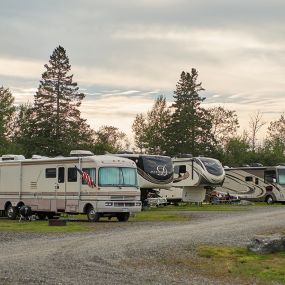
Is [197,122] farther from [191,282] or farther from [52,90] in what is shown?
[191,282]

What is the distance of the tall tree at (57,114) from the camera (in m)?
65.2

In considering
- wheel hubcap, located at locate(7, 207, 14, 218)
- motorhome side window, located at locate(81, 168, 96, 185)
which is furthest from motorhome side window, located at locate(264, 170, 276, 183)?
motorhome side window, located at locate(81, 168, 96, 185)

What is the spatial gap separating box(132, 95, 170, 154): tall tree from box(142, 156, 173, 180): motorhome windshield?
46.1m

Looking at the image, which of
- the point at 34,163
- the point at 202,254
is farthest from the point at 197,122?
the point at 202,254

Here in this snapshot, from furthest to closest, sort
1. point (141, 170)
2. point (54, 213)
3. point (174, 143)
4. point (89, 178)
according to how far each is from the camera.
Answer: point (174, 143) → point (141, 170) → point (54, 213) → point (89, 178)

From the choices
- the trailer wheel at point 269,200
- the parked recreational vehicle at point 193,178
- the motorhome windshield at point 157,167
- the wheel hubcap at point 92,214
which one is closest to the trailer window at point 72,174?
the wheel hubcap at point 92,214

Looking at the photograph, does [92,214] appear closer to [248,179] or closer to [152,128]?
[248,179]

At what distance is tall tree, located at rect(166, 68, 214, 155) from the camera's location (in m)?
77.8

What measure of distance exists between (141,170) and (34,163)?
305 inches

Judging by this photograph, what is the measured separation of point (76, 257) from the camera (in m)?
13.6

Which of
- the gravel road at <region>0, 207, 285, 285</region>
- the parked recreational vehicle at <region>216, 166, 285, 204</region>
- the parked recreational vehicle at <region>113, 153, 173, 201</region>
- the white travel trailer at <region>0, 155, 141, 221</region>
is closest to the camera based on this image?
the gravel road at <region>0, 207, 285, 285</region>

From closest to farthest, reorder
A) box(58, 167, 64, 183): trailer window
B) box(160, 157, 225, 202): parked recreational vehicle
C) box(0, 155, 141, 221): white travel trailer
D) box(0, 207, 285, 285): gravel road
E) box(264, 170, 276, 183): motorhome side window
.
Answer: box(0, 207, 285, 285): gravel road
box(0, 155, 141, 221): white travel trailer
box(58, 167, 64, 183): trailer window
box(160, 157, 225, 202): parked recreational vehicle
box(264, 170, 276, 183): motorhome side window

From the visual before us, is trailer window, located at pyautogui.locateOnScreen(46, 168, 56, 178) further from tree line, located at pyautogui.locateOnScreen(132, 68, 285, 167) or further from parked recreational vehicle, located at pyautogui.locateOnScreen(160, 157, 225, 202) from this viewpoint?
tree line, located at pyautogui.locateOnScreen(132, 68, 285, 167)

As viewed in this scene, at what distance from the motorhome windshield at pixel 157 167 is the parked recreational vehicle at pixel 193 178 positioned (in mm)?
5068
